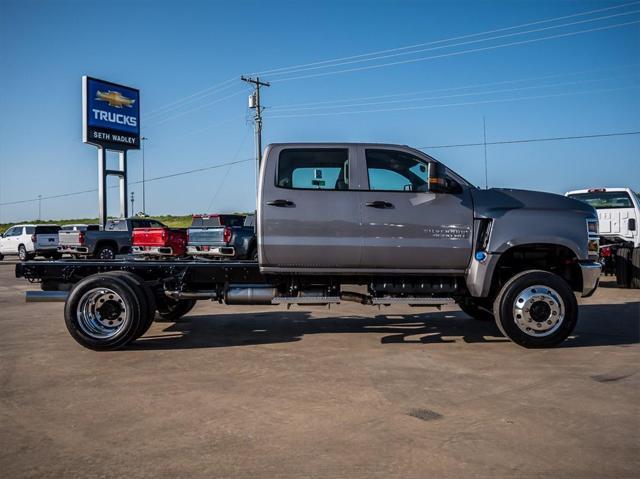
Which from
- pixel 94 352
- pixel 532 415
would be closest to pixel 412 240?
pixel 532 415

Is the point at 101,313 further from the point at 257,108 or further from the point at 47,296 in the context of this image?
the point at 257,108

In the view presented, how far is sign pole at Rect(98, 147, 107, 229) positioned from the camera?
28.6 m

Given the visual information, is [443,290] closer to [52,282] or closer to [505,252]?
[505,252]

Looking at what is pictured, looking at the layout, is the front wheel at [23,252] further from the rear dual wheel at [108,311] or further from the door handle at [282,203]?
the door handle at [282,203]

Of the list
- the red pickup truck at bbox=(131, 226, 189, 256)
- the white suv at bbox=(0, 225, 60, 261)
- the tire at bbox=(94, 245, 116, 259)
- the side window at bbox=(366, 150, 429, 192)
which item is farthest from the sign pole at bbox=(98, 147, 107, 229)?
the side window at bbox=(366, 150, 429, 192)

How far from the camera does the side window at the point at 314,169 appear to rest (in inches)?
252

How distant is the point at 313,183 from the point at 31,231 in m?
26.7

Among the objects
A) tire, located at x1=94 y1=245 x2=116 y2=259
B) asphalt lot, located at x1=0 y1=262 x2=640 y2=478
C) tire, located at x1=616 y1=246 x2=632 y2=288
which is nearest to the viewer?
asphalt lot, located at x1=0 y1=262 x2=640 y2=478

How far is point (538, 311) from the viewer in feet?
20.1

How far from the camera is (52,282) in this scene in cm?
684

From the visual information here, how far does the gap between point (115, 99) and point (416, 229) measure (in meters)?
28.1

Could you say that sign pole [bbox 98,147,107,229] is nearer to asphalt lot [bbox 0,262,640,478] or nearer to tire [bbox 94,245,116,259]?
tire [bbox 94,245,116,259]

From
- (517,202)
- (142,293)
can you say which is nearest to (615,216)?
(517,202)

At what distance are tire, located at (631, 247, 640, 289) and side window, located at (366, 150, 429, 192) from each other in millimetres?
7854
